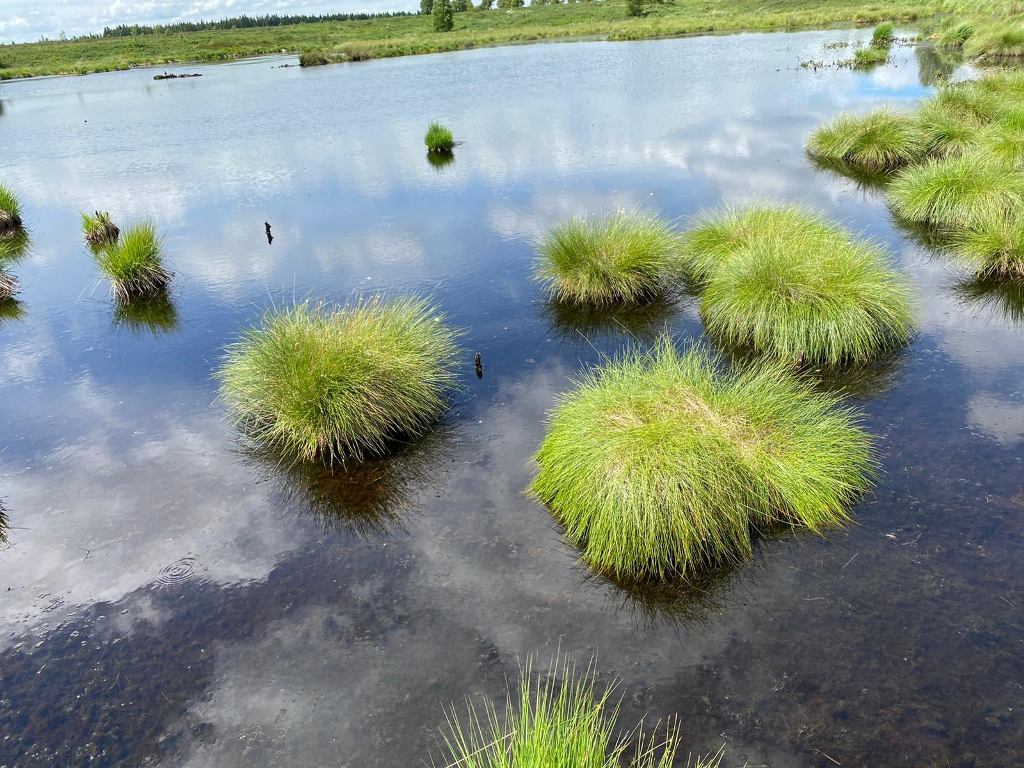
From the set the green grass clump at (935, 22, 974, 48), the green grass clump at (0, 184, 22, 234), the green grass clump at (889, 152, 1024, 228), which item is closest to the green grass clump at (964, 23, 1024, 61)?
the green grass clump at (935, 22, 974, 48)

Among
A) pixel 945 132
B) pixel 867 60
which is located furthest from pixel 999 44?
pixel 945 132

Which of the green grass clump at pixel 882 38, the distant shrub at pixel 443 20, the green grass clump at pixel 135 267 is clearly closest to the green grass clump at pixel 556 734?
the green grass clump at pixel 135 267

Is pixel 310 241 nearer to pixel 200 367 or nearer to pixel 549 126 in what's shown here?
pixel 200 367

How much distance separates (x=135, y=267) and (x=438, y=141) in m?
13.3

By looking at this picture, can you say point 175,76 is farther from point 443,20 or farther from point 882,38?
point 882,38

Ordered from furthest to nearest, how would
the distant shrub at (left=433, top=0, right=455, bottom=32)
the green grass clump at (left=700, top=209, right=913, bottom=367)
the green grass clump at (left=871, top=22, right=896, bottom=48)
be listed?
1. the distant shrub at (left=433, top=0, right=455, bottom=32)
2. the green grass clump at (left=871, top=22, right=896, bottom=48)
3. the green grass clump at (left=700, top=209, right=913, bottom=367)

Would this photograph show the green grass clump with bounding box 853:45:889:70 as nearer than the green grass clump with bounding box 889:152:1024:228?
No

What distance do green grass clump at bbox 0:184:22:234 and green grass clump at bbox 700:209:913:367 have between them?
19638 millimetres

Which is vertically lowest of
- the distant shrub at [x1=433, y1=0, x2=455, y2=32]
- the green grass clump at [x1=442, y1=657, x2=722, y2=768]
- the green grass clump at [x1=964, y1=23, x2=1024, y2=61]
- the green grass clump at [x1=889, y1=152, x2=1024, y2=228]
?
the green grass clump at [x1=442, y1=657, x2=722, y2=768]

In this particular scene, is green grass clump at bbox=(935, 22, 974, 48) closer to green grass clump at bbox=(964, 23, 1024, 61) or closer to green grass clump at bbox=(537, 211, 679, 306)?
green grass clump at bbox=(964, 23, 1024, 61)

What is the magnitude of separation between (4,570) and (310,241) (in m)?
10.9

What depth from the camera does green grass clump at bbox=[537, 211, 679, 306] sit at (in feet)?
38.5

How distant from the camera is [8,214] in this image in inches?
756

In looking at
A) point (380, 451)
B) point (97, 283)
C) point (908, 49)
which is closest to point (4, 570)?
point (380, 451)
